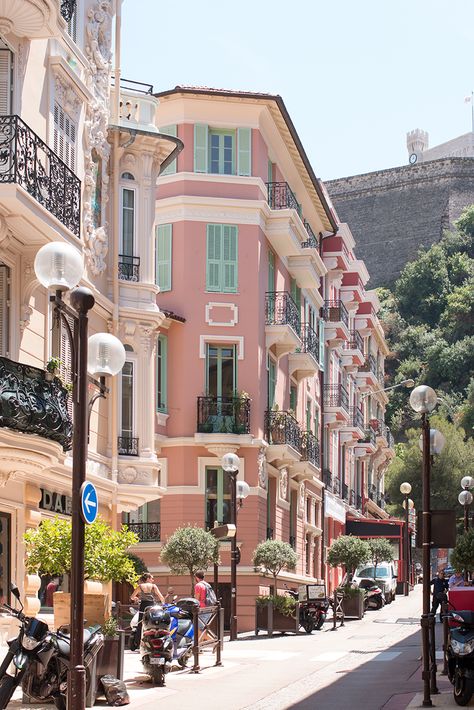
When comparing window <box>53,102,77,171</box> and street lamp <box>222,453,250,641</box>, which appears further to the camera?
street lamp <box>222,453,250,641</box>

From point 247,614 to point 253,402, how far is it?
5.57 m

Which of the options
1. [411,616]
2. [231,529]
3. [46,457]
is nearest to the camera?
[46,457]

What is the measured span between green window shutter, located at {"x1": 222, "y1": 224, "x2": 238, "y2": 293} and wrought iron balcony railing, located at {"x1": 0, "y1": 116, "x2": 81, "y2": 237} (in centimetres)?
1610

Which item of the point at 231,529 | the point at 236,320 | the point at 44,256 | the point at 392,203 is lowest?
the point at 231,529

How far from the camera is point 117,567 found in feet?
55.2

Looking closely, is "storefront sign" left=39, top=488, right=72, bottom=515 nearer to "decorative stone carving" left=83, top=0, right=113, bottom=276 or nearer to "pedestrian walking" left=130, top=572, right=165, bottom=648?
"pedestrian walking" left=130, top=572, right=165, bottom=648

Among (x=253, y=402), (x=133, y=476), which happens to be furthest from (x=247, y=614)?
(x=133, y=476)

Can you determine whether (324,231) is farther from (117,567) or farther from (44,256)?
(44,256)

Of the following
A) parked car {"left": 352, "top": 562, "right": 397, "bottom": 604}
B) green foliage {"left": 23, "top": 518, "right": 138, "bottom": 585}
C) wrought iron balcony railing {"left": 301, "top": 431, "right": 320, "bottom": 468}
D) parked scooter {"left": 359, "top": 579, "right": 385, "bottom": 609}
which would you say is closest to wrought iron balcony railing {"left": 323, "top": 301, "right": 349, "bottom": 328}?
wrought iron balcony railing {"left": 301, "top": 431, "right": 320, "bottom": 468}

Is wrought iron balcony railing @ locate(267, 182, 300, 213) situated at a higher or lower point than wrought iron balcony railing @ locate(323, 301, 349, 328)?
higher

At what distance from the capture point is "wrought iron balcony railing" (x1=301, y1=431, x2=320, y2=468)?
138 feet

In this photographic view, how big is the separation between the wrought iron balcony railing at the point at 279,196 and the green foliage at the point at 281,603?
12.2 metres

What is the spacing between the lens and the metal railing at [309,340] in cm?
4394

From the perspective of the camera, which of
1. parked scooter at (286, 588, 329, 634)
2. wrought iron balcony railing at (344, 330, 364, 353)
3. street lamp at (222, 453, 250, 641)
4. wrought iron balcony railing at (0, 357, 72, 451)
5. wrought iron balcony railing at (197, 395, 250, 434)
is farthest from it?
wrought iron balcony railing at (344, 330, 364, 353)
